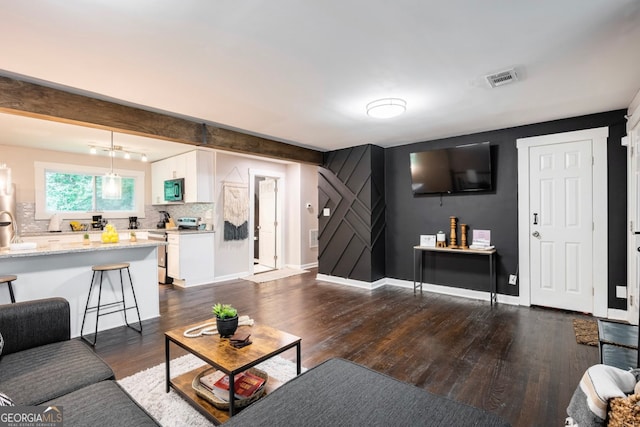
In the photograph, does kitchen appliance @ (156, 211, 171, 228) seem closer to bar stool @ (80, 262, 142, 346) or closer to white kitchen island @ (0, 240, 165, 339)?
white kitchen island @ (0, 240, 165, 339)

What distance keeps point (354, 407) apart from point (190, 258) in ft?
15.4

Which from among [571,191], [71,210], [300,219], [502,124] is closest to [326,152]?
[300,219]

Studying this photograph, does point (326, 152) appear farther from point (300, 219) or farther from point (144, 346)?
point (144, 346)

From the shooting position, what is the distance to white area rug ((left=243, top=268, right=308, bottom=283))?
5797 mm

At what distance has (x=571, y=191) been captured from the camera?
3795mm

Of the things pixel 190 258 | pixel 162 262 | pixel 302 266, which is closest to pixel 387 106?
pixel 190 258

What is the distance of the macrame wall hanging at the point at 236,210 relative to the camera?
5.81 m

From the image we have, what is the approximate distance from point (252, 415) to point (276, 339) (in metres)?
0.87

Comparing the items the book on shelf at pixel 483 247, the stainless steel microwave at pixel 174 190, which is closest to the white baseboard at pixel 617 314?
the book on shelf at pixel 483 247

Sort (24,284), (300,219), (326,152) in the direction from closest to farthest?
(24,284) → (326,152) → (300,219)

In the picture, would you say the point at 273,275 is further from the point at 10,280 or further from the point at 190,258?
the point at 10,280

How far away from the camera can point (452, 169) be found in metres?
4.59

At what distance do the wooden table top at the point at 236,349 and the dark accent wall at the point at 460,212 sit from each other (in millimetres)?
3279

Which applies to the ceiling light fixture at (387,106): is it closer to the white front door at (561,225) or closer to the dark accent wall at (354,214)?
the dark accent wall at (354,214)
